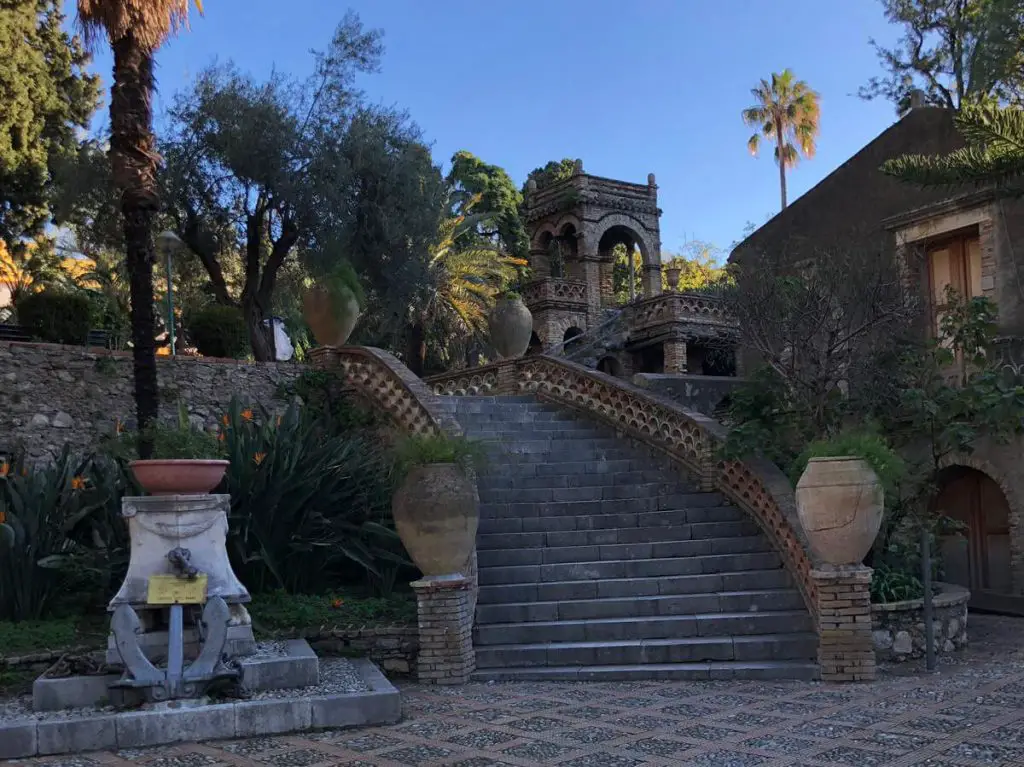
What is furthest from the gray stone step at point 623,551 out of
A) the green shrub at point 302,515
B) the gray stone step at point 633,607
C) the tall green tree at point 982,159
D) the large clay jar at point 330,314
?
the tall green tree at point 982,159

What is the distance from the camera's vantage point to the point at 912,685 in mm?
7332

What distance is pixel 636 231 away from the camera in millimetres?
31891

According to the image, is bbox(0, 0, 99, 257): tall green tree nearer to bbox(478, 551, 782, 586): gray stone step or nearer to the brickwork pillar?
bbox(478, 551, 782, 586): gray stone step

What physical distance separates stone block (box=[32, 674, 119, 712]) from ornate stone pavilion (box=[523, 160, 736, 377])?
1854 centimetres

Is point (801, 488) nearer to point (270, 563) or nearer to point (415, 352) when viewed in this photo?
point (270, 563)

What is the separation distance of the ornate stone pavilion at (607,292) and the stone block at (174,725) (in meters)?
18.5

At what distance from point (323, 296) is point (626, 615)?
710 centimetres

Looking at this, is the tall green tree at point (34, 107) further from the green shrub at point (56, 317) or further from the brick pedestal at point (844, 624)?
the brick pedestal at point (844, 624)

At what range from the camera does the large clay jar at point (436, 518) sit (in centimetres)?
781

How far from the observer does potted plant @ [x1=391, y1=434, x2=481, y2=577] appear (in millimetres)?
7812

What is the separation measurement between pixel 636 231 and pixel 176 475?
87.2 feet

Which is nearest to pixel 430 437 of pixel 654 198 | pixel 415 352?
pixel 415 352

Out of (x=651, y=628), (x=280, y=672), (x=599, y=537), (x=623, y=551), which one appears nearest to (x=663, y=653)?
(x=651, y=628)

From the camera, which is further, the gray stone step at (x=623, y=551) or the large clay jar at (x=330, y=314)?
the large clay jar at (x=330, y=314)
